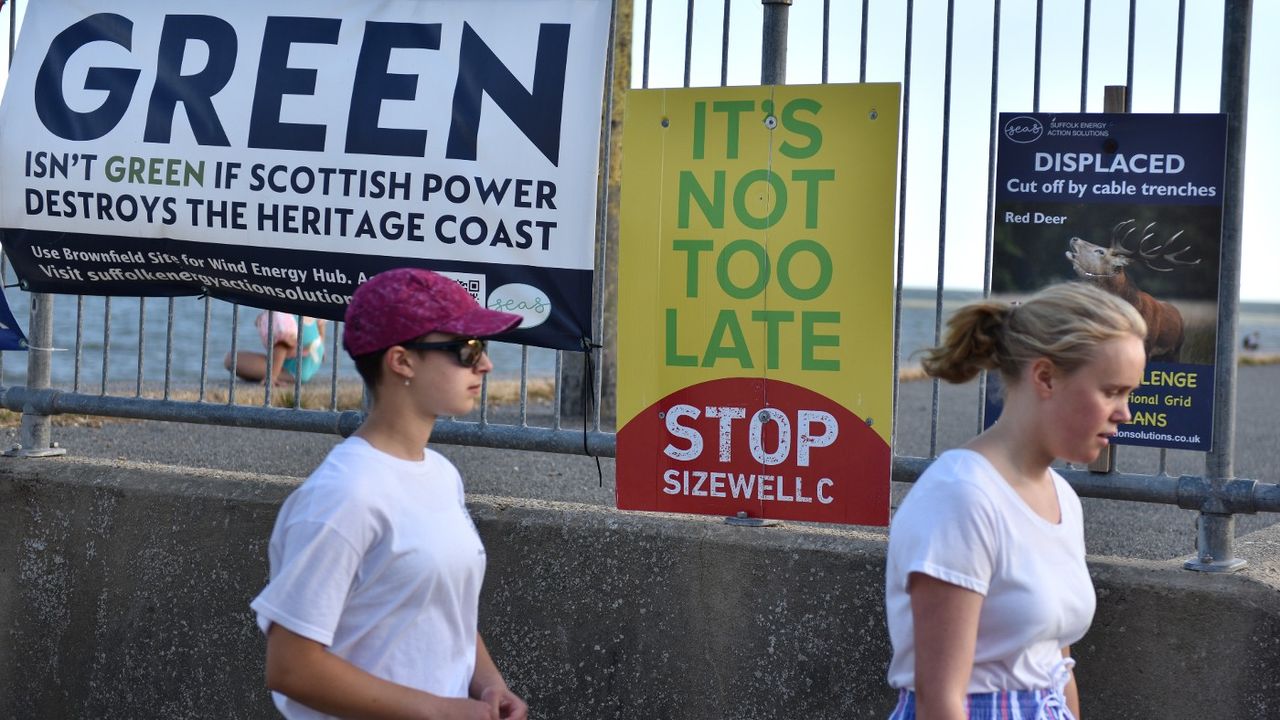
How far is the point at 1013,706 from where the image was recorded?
2453 millimetres

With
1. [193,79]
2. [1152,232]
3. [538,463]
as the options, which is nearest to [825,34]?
[1152,232]

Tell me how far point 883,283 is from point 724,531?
853mm

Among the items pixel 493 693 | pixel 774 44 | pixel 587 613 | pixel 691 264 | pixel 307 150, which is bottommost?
pixel 587 613

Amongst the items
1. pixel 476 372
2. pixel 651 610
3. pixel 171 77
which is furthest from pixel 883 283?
pixel 171 77

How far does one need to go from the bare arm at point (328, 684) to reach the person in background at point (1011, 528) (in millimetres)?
888

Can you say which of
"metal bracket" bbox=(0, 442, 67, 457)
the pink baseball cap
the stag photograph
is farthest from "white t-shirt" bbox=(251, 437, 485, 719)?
"metal bracket" bbox=(0, 442, 67, 457)

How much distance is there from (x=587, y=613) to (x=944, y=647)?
2.03 m

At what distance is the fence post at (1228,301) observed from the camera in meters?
3.71

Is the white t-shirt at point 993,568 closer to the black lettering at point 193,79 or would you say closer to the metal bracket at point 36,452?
the black lettering at point 193,79

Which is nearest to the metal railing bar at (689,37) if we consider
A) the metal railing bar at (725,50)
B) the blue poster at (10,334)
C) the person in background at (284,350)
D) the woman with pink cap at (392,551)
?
the metal railing bar at (725,50)

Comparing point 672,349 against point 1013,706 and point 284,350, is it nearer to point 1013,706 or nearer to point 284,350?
point 1013,706

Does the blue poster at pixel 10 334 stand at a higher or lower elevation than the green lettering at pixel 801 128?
lower

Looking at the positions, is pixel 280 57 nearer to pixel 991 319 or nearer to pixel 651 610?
pixel 651 610

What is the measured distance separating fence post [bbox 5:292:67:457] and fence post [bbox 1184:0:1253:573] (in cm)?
386
